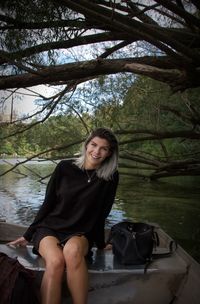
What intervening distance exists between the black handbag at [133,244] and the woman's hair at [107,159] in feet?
1.28

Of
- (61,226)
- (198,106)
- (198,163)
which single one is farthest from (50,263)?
(198,106)

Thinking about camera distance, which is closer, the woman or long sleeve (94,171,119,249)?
the woman

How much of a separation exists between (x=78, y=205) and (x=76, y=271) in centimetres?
Result: 49

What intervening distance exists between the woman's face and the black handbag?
1.55 ft

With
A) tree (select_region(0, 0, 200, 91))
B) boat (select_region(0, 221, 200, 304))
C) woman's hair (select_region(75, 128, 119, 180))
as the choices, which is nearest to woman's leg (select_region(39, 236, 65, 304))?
boat (select_region(0, 221, 200, 304))

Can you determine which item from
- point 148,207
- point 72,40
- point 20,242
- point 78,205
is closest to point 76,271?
point 78,205

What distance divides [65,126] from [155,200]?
283 cm

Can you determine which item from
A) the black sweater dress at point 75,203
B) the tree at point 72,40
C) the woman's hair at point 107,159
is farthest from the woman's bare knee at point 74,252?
the tree at point 72,40

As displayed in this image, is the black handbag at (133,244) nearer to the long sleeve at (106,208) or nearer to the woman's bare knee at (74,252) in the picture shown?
the long sleeve at (106,208)

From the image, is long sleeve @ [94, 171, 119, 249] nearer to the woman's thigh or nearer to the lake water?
the woman's thigh

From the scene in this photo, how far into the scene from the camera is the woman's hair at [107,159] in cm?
280

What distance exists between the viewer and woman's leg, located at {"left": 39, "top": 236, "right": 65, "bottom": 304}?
2281 mm

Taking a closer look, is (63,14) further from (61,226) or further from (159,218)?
(159,218)

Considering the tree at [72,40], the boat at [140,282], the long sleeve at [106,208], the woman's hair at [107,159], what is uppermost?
the tree at [72,40]
